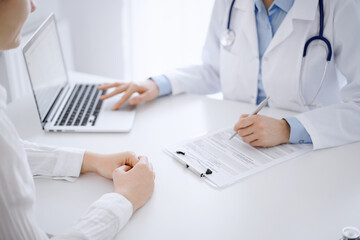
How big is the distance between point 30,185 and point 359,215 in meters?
0.69

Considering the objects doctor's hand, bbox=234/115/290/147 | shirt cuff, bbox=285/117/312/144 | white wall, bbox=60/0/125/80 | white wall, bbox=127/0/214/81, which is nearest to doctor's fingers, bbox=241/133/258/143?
doctor's hand, bbox=234/115/290/147

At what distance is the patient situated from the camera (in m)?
0.68

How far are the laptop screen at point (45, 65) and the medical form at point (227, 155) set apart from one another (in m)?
0.46

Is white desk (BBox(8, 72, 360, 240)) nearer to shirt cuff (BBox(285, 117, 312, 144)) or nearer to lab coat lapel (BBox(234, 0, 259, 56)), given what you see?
shirt cuff (BBox(285, 117, 312, 144))

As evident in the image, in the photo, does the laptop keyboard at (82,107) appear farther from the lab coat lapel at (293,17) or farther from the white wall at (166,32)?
the white wall at (166,32)

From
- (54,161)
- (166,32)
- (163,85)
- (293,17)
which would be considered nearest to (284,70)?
(293,17)

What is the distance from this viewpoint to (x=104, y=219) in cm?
79

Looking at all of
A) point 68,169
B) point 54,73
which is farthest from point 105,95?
point 68,169

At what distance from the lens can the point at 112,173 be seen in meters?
Answer: 0.97

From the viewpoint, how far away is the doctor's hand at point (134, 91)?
1.38 meters

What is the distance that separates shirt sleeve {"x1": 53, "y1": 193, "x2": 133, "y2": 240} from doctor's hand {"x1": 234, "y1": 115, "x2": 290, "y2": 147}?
43 centimetres

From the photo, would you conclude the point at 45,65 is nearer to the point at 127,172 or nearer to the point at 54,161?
the point at 54,161

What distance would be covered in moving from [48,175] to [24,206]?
12.8 inches

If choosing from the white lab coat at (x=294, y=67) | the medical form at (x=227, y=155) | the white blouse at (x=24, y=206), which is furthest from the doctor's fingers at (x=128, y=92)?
the white blouse at (x=24, y=206)
